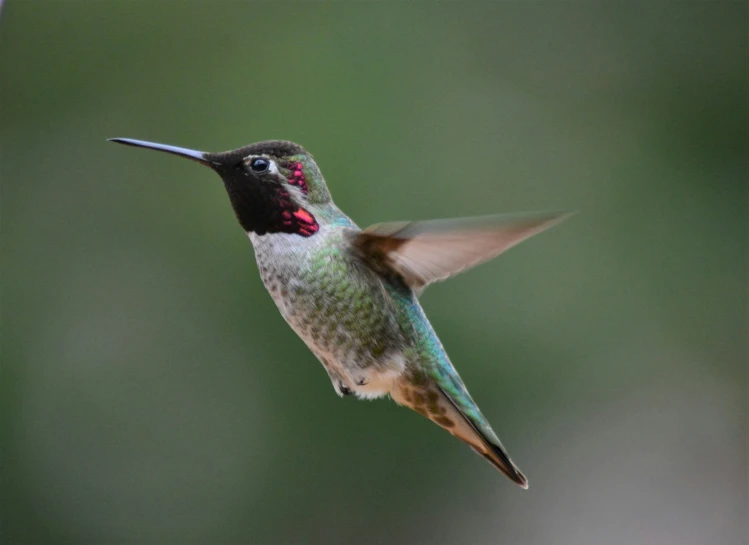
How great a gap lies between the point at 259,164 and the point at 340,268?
25 centimetres

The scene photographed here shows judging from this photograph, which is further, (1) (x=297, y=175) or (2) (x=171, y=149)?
(1) (x=297, y=175)

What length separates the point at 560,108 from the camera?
431 centimetres

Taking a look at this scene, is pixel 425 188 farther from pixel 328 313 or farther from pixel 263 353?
pixel 328 313

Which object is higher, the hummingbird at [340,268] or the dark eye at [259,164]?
the dark eye at [259,164]

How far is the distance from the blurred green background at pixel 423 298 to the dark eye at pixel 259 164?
1973mm

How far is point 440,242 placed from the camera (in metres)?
1.46

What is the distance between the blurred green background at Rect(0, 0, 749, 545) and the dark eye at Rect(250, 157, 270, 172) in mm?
1973

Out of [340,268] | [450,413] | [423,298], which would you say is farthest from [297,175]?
[423,298]

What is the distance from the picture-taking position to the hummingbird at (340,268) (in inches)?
62.1

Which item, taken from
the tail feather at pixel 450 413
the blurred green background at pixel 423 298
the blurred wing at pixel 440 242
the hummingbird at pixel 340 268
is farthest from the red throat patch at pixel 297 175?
the blurred green background at pixel 423 298

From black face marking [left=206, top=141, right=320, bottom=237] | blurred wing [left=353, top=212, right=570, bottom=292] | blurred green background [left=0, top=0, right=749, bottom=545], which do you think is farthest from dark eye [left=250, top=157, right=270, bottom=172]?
blurred green background [left=0, top=0, right=749, bottom=545]

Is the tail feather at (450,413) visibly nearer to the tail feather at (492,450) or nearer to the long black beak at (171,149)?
the tail feather at (492,450)

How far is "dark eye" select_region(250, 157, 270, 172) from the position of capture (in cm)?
162

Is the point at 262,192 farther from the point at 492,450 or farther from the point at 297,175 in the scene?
the point at 492,450
